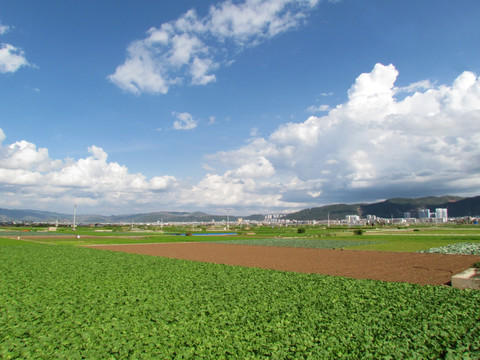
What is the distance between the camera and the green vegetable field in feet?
28.1

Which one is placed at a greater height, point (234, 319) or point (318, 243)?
point (234, 319)

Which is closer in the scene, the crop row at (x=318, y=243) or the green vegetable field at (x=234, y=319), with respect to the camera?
the green vegetable field at (x=234, y=319)

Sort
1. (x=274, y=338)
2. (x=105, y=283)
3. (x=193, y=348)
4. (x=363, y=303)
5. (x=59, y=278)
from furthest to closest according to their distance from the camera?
1. (x=59, y=278)
2. (x=105, y=283)
3. (x=363, y=303)
4. (x=274, y=338)
5. (x=193, y=348)

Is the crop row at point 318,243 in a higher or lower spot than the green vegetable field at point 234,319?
lower

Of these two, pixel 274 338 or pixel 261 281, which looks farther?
pixel 261 281

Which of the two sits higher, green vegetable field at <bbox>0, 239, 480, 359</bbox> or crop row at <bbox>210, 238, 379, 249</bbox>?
green vegetable field at <bbox>0, 239, 480, 359</bbox>

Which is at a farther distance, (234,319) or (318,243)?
(318,243)

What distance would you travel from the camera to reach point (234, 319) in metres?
11.2

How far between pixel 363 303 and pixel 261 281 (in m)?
6.68

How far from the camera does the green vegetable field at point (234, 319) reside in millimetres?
8570

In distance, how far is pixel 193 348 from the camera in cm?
860

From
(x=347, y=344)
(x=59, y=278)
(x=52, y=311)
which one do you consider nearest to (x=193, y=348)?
(x=347, y=344)

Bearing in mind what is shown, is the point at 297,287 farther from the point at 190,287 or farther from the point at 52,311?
the point at 52,311

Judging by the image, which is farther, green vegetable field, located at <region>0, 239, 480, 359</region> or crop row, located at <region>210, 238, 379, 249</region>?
crop row, located at <region>210, 238, 379, 249</region>
